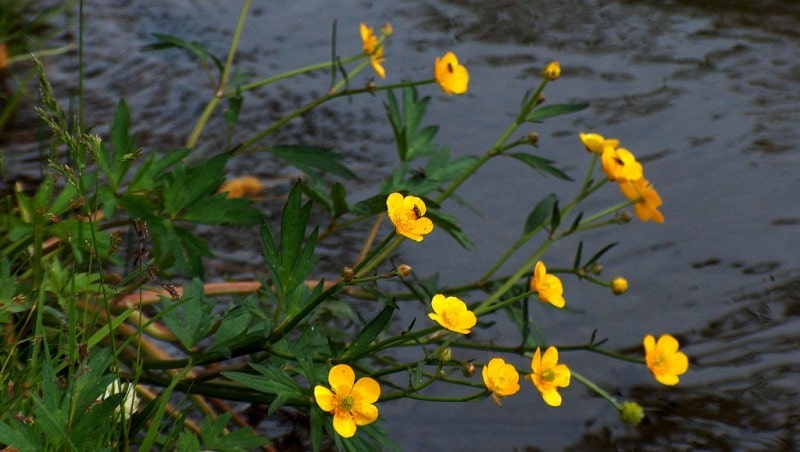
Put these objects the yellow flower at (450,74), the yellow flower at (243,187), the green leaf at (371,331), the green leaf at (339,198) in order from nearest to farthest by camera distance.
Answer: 1. the green leaf at (371,331)
2. the green leaf at (339,198)
3. the yellow flower at (450,74)
4. the yellow flower at (243,187)

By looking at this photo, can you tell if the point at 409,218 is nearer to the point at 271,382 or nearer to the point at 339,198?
the point at 271,382

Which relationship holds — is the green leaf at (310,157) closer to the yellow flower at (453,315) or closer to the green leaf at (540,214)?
the green leaf at (540,214)

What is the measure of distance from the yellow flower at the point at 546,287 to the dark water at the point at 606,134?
580mm

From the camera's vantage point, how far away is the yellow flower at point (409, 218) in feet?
4.43

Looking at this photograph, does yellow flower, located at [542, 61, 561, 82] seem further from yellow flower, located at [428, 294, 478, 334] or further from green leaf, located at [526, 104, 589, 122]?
yellow flower, located at [428, 294, 478, 334]

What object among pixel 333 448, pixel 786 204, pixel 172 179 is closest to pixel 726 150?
pixel 786 204

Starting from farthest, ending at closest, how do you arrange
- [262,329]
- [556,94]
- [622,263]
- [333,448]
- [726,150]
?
[556,94]
[726,150]
[622,263]
[333,448]
[262,329]

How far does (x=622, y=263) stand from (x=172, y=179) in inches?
48.8

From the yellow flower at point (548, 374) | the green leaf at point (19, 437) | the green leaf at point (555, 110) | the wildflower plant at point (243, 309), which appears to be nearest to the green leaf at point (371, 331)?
the wildflower plant at point (243, 309)

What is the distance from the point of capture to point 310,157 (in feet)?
6.91

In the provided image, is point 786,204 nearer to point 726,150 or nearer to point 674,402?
point 726,150

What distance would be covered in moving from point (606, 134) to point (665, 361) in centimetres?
158

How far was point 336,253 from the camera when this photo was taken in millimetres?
2635

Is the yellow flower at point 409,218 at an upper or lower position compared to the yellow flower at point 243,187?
upper
